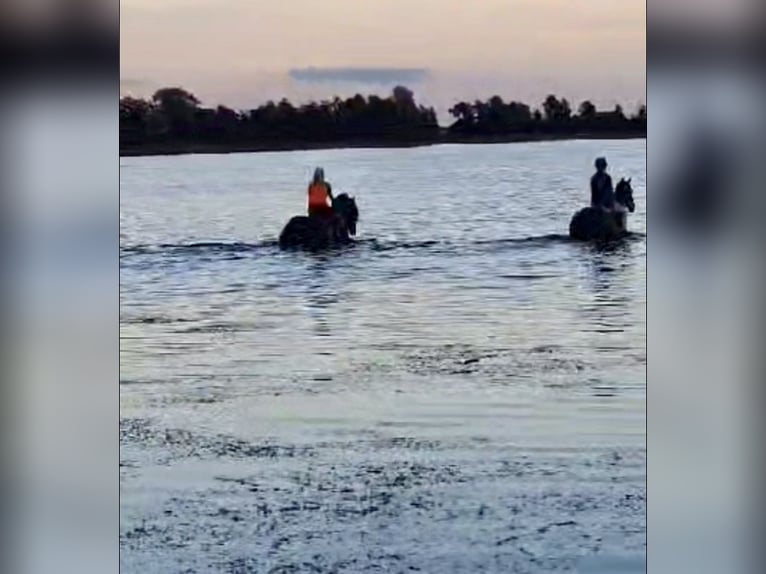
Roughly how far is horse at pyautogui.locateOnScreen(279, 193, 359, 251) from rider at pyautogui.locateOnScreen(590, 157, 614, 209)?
1.57 feet

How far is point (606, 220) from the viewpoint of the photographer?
14.7 feet

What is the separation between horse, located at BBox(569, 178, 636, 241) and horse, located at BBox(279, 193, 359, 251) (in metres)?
0.45

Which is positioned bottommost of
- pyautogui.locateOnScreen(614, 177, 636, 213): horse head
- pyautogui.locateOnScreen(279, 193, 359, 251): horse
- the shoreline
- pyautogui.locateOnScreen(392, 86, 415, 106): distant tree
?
pyautogui.locateOnScreen(279, 193, 359, 251): horse

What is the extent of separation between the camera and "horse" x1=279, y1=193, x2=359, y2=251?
4.48m

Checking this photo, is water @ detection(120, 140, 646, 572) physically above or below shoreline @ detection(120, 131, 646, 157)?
below

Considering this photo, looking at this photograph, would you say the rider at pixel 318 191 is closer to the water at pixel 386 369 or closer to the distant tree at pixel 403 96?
the water at pixel 386 369

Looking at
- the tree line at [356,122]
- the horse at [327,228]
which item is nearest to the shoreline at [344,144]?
the tree line at [356,122]

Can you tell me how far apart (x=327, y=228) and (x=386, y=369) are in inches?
12.1

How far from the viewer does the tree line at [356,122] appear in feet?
14.7

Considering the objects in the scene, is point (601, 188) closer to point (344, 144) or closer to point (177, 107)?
point (344, 144)

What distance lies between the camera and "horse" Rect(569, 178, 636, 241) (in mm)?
4461
